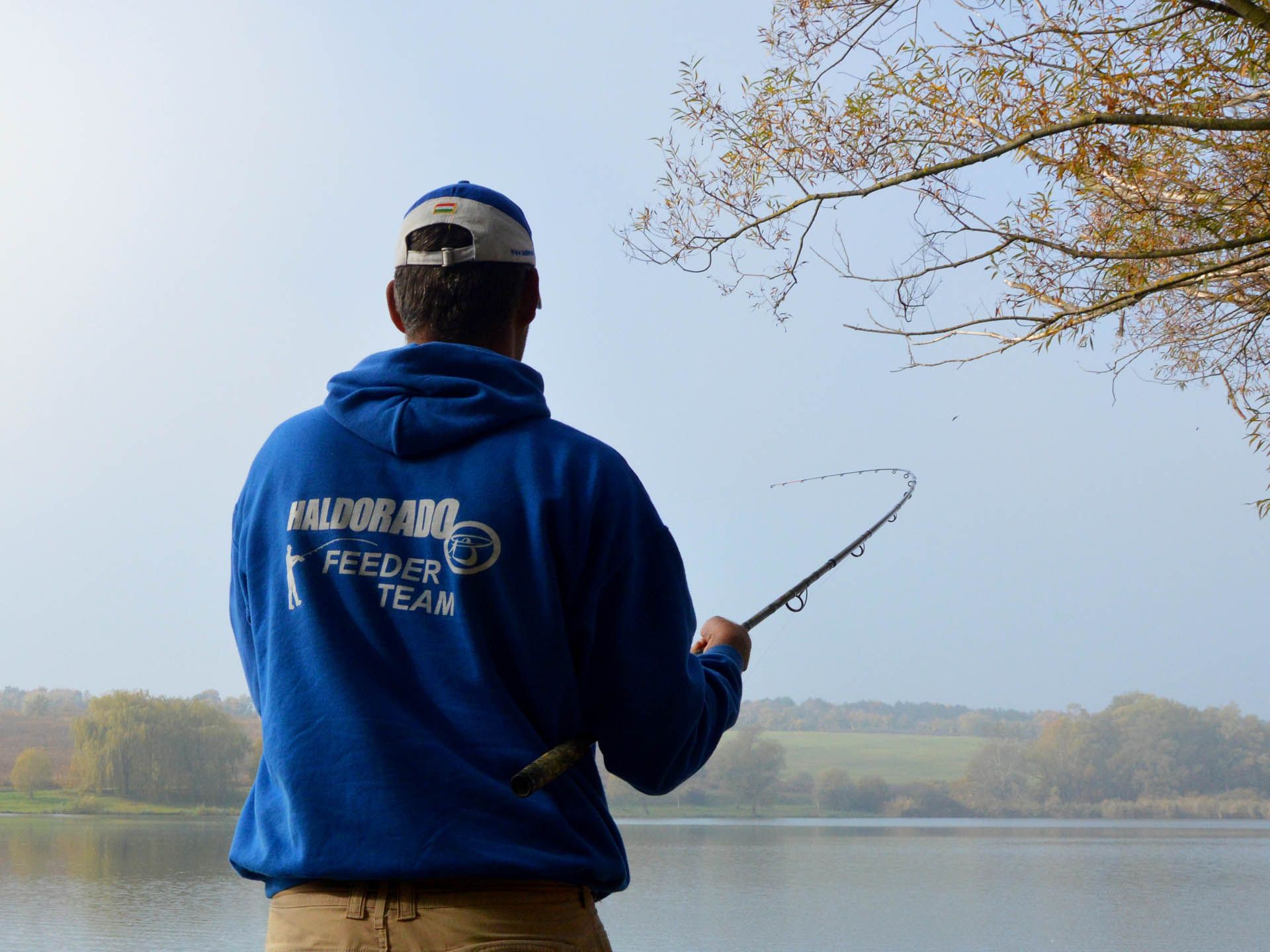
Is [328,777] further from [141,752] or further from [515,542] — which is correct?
[141,752]

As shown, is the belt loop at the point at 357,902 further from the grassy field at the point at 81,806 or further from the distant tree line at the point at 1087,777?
the distant tree line at the point at 1087,777

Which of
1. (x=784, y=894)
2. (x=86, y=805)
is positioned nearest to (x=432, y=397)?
(x=784, y=894)

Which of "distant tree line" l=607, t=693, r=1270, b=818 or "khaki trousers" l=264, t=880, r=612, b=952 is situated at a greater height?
"khaki trousers" l=264, t=880, r=612, b=952

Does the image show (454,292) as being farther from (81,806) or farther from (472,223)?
(81,806)

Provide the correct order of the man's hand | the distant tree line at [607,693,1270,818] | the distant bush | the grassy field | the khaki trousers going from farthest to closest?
the distant tree line at [607,693,1270,818] → the distant bush → the grassy field → the man's hand → the khaki trousers

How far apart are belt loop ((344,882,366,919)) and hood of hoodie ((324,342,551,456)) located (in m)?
0.33

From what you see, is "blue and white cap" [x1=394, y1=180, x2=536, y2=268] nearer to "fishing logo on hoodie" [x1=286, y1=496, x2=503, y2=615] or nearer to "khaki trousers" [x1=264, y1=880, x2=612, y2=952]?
"fishing logo on hoodie" [x1=286, y1=496, x2=503, y2=615]

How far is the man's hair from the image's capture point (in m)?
0.97

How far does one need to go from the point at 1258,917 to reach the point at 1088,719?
8.78 feet

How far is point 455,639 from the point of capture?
2.81ft

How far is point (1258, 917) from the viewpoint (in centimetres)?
690

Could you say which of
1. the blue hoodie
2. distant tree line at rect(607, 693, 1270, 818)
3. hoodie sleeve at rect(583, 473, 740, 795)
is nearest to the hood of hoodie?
the blue hoodie

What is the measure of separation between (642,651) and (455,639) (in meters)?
0.14

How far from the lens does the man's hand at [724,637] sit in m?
1.11
